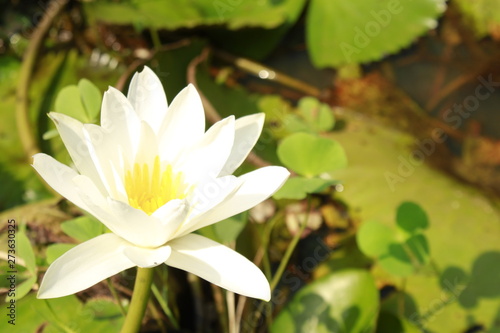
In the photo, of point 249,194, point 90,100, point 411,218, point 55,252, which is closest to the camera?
point 249,194

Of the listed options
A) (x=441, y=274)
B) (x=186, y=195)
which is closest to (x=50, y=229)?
(x=186, y=195)

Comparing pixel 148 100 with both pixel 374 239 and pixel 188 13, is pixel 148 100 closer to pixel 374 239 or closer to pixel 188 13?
pixel 374 239

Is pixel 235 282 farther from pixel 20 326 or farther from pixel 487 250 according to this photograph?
pixel 487 250

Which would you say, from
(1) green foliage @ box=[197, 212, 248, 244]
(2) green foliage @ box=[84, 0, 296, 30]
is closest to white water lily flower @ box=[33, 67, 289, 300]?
(1) green foliage @ box=[197, 212, 248, 244]

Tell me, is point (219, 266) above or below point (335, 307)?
above

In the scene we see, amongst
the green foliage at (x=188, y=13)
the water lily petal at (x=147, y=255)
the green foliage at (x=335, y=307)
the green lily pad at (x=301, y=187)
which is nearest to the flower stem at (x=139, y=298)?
the water lily petal at (x=147, y=255)

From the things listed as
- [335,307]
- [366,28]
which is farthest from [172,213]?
[366,28]

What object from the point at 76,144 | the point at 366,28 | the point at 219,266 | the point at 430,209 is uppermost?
the point at 76,144

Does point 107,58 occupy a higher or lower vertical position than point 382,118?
higher
